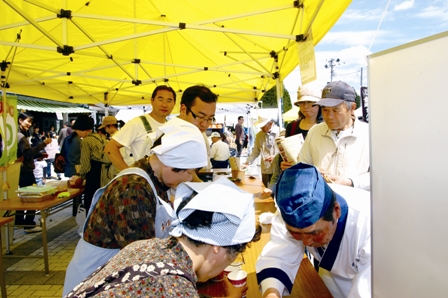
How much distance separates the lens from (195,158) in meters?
1.44

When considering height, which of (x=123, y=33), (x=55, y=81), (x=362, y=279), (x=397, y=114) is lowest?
(x=362, y=279)

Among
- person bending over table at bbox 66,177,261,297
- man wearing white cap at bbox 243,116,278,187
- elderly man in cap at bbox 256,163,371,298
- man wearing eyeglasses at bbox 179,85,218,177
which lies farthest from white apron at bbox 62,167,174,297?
man wearing white cap at bbox 243,116,278,187

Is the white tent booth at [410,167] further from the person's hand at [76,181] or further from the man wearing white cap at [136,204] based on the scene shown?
the person's hand at [76,181]

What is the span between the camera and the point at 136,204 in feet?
4.26

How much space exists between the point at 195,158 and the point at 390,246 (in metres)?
0.87

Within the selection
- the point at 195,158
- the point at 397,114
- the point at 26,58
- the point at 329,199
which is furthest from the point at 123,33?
the point at 397,114

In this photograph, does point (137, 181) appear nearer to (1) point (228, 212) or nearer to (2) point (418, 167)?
(1) point (228, 212)

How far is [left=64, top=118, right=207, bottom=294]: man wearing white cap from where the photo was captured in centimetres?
130

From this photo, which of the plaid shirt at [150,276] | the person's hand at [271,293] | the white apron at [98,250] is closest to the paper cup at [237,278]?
the person's hand at [271,293]

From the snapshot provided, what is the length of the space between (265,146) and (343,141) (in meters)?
3.04

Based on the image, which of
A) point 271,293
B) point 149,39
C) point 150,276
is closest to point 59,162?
point 149,39

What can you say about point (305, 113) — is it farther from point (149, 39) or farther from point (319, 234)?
point (149, 39)

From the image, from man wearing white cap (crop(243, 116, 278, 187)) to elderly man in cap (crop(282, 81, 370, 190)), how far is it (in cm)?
242

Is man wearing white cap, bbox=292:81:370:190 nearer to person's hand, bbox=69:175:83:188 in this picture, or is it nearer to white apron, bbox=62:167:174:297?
white apron, bbox=62:167:174:297
